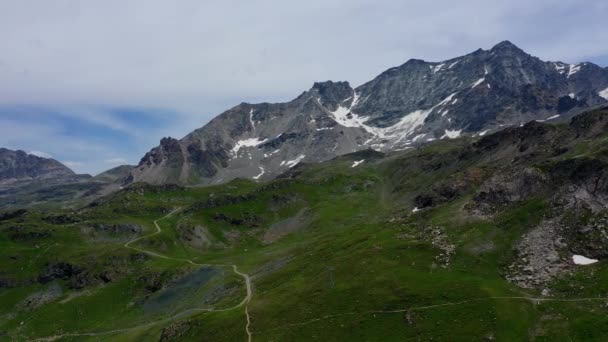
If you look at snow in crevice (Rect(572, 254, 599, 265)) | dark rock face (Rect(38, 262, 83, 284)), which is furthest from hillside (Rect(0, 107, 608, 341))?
dark rock face (Rect(38, 262, 83, 284))

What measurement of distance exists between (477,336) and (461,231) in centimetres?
4305

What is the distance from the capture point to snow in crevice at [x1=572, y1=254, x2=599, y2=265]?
97312 mm

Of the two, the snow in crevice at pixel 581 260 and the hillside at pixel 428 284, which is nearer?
the hillside at pixel 428 284

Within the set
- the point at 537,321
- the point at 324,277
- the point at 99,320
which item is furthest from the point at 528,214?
the point at 99,320

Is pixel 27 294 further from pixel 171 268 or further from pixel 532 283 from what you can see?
pixel 532 283

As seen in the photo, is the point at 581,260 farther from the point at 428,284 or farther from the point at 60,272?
the point at 60,272

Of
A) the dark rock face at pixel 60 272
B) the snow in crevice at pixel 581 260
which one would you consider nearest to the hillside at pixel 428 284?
the snow in crevice at pixel 581 260

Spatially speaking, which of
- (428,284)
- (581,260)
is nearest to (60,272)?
(428,284)

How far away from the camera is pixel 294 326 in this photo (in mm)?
103500

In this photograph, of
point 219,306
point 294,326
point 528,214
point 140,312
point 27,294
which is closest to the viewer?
point 294,326

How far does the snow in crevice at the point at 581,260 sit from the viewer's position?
97.3 metres

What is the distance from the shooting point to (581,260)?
98.6m

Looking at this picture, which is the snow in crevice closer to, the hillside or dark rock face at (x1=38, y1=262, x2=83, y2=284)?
the hillside

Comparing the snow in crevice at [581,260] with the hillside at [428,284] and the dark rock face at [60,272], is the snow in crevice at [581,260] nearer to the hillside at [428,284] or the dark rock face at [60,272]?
the hillside at [428,284]
